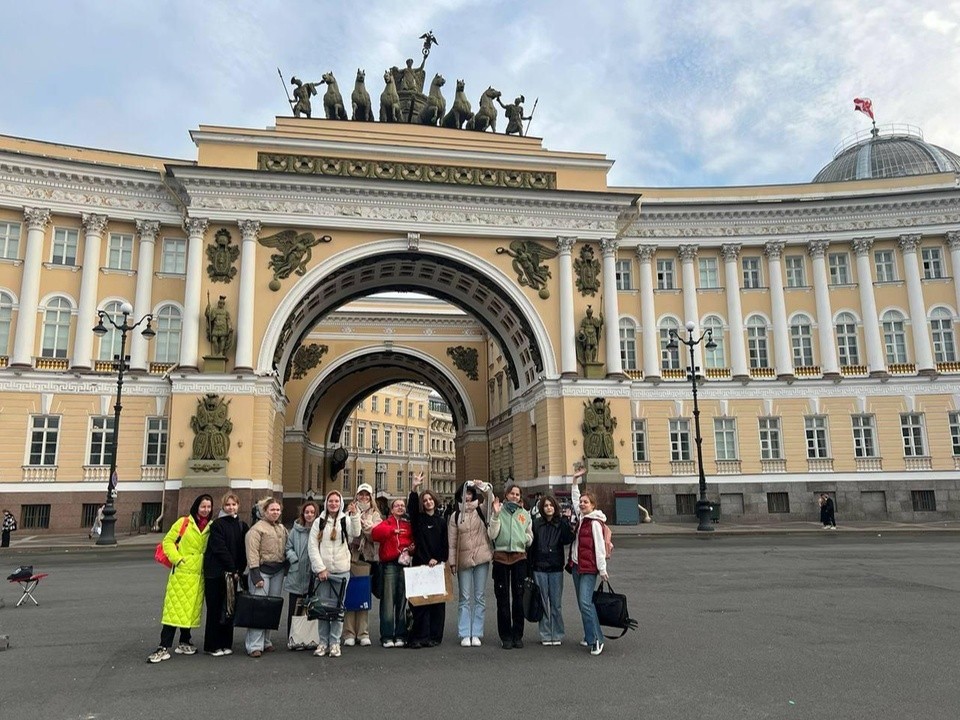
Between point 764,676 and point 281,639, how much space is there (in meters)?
5.59

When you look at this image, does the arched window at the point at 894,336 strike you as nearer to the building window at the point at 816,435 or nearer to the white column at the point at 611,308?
the building window at the point at 816,435

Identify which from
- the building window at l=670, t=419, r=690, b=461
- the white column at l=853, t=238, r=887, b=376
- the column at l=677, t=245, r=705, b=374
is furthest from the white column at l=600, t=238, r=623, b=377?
the white column at l=853, t=238, r=887, b=376

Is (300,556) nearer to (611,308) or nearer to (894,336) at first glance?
(611,308)

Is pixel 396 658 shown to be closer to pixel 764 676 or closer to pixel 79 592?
pixel 764 676

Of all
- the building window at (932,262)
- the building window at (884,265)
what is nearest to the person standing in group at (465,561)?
the building window at (884,265)

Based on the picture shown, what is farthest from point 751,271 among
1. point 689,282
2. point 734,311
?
point 689,282

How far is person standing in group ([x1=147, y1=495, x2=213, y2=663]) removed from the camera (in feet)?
25.1

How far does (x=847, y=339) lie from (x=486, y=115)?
20622 millimetres

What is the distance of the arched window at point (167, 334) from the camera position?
98.4ft

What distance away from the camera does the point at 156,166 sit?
3130 centimetres

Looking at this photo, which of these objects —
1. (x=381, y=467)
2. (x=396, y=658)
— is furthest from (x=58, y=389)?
(x=381, y=467)

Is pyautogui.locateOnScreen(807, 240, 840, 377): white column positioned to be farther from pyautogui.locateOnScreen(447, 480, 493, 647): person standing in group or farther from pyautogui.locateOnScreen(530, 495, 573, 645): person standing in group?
pyautogui.locateOnScreen(447, 480, 493, 647): person standing in group

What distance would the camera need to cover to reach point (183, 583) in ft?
25.3

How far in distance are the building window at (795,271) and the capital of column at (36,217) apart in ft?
111
